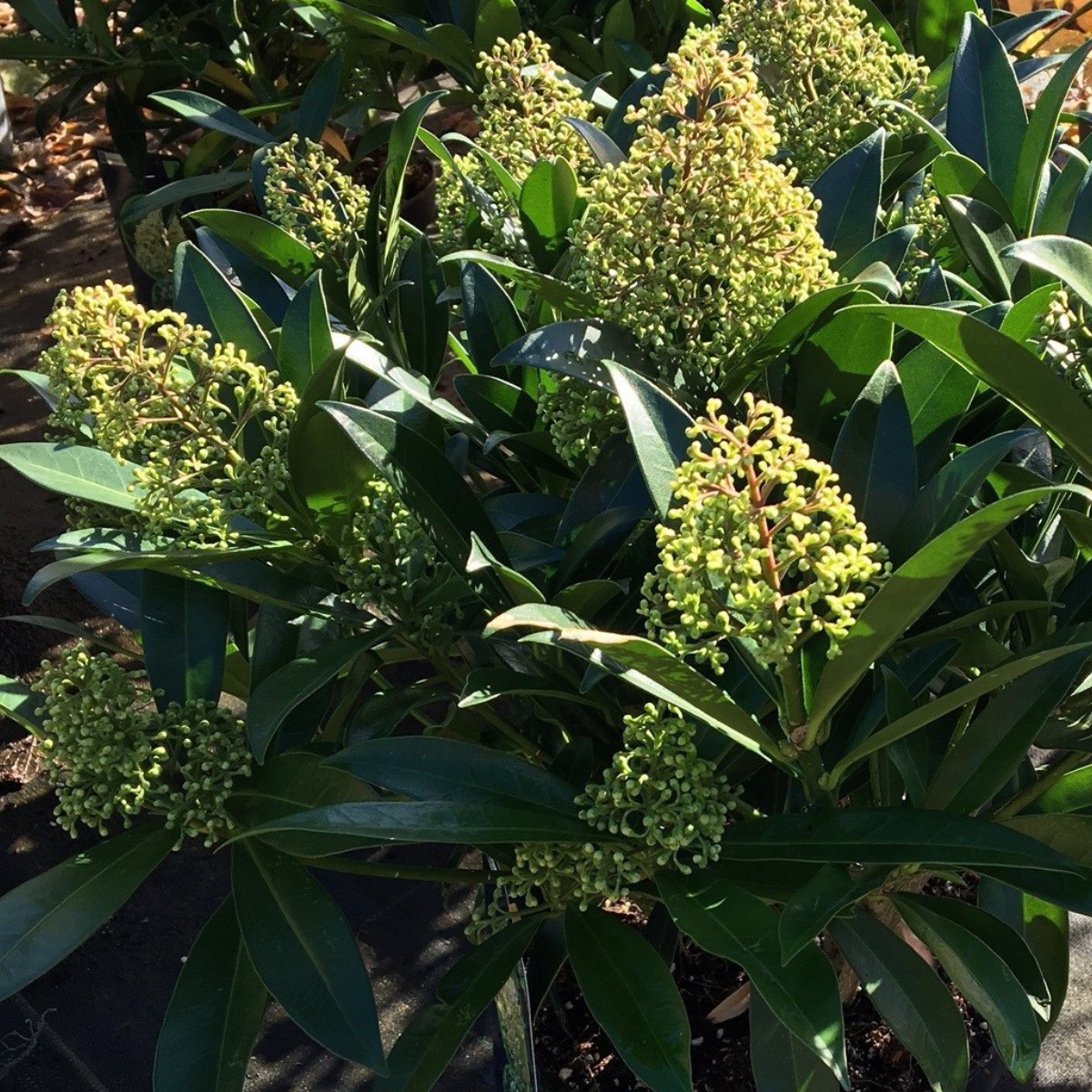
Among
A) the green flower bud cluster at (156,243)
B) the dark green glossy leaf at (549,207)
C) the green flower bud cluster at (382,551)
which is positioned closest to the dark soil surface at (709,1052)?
the green flower bud cluster at (382,551)

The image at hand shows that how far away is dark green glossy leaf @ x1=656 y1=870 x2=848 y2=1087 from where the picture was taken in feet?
2.47

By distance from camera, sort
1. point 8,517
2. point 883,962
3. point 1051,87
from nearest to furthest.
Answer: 1. point 883,962
2. point 1051,87
3. point 8,517

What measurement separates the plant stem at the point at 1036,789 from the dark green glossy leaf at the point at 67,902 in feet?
2.14

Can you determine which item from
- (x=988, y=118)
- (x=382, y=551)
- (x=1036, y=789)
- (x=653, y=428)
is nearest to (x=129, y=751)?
(x=382, y=551)

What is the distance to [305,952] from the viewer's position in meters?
0.93

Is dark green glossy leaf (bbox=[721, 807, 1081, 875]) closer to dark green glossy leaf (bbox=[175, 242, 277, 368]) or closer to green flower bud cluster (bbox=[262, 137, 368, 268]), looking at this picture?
dark green glossy leaf (bbox=[175, 242, 277, 368])

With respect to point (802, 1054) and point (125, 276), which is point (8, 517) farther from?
point (802, 1054)

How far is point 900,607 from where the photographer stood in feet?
2.27

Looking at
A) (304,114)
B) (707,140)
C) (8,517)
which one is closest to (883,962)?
(707,140)

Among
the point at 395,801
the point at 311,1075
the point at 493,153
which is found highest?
the point at 493,153

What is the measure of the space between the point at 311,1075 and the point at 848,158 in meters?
1.35

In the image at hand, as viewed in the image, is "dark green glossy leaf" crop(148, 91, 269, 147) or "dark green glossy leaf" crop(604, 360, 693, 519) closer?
"dark green glossy leaf" crop(604, 360, 693, 519)

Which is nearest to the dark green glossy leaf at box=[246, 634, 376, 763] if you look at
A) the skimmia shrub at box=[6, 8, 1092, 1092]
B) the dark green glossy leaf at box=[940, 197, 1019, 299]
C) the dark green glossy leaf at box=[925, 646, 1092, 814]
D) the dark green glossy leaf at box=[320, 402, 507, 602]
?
the skimmia shrub at box=[6, 8, 1092, 1092]

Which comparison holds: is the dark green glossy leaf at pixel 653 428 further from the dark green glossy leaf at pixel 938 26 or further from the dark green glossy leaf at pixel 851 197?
the dark green glossy leaf at pixel 938 26
